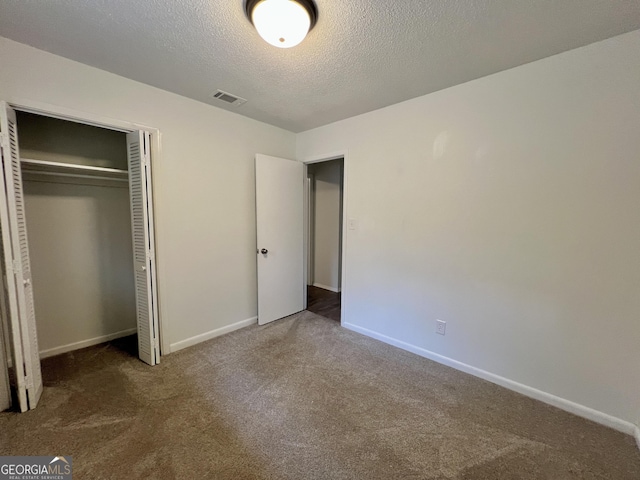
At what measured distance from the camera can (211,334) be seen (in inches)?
113

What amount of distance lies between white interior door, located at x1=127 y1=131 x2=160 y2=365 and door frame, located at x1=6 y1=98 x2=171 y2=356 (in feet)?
0.31

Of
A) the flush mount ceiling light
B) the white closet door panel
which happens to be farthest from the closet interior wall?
the flush mount ceiling light

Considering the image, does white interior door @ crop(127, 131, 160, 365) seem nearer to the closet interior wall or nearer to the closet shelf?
the closet shelf

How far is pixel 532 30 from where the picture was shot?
1554mm

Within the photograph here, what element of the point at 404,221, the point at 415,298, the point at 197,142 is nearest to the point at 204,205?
the point at 197,142

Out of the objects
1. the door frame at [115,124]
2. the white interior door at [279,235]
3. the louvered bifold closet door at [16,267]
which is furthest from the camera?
the white interior door at [279,235]

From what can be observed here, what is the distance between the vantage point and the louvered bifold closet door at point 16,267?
163cm

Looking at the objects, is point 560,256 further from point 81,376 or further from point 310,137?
point 81,376

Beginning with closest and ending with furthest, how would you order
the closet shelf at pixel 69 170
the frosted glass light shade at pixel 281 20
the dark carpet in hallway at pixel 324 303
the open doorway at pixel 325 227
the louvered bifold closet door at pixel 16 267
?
the frosted glass light shade at pixel 281 20
the louvered bifold closet door at pixel 16 267
the closet shelf at pixel 69 170
the dark carpet in hallway at pixel 324 303
the open doorway at pixel 325 227

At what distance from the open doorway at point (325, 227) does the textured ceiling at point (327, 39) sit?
2522 millimetres

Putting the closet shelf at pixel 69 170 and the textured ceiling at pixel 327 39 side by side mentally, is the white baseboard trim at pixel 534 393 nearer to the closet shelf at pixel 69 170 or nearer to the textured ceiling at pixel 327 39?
the textured ceiling at pixel 327 39

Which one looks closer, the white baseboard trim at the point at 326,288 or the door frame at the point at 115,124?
the door frame at the point at 115,124

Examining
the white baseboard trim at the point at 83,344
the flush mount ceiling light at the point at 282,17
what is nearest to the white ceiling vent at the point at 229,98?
the flush mount ceiling light at the point at 282,17

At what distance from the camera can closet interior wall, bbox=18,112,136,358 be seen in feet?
7.77
